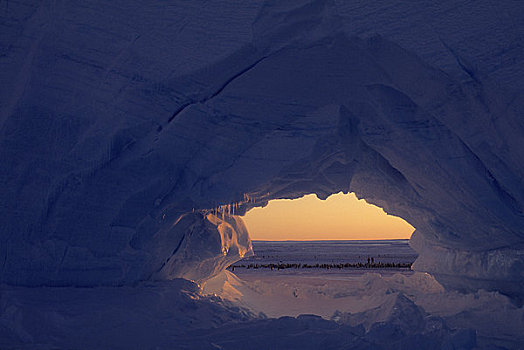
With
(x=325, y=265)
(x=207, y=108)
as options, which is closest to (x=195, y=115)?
(x=207, y=108)

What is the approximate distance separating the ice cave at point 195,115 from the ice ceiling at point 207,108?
2 cm

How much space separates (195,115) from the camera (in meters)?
5.54

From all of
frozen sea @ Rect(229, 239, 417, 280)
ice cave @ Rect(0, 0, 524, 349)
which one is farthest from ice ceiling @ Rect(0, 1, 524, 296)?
frozen sea @ Rect(229, 239, 417, 280)

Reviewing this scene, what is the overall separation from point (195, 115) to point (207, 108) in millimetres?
192

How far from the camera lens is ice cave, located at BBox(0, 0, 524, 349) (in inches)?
196

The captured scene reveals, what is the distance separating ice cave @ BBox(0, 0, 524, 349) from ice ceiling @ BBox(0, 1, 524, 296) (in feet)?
0.06

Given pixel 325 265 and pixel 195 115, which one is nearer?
pixel 195 115

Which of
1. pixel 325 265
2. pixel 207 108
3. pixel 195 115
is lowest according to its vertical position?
pixel 325 265

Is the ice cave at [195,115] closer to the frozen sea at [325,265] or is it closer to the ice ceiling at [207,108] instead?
the ice ceiling at [207,108]

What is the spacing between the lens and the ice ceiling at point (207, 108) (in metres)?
5.04

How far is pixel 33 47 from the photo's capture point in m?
5.52

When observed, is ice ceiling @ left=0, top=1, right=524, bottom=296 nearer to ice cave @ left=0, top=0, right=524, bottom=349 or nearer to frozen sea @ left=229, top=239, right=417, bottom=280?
ice cave @ left=0, top=0, right=524, bottom=349

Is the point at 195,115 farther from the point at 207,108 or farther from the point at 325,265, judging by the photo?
the point at 325,265

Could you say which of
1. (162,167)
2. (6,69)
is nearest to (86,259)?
(162,167)
